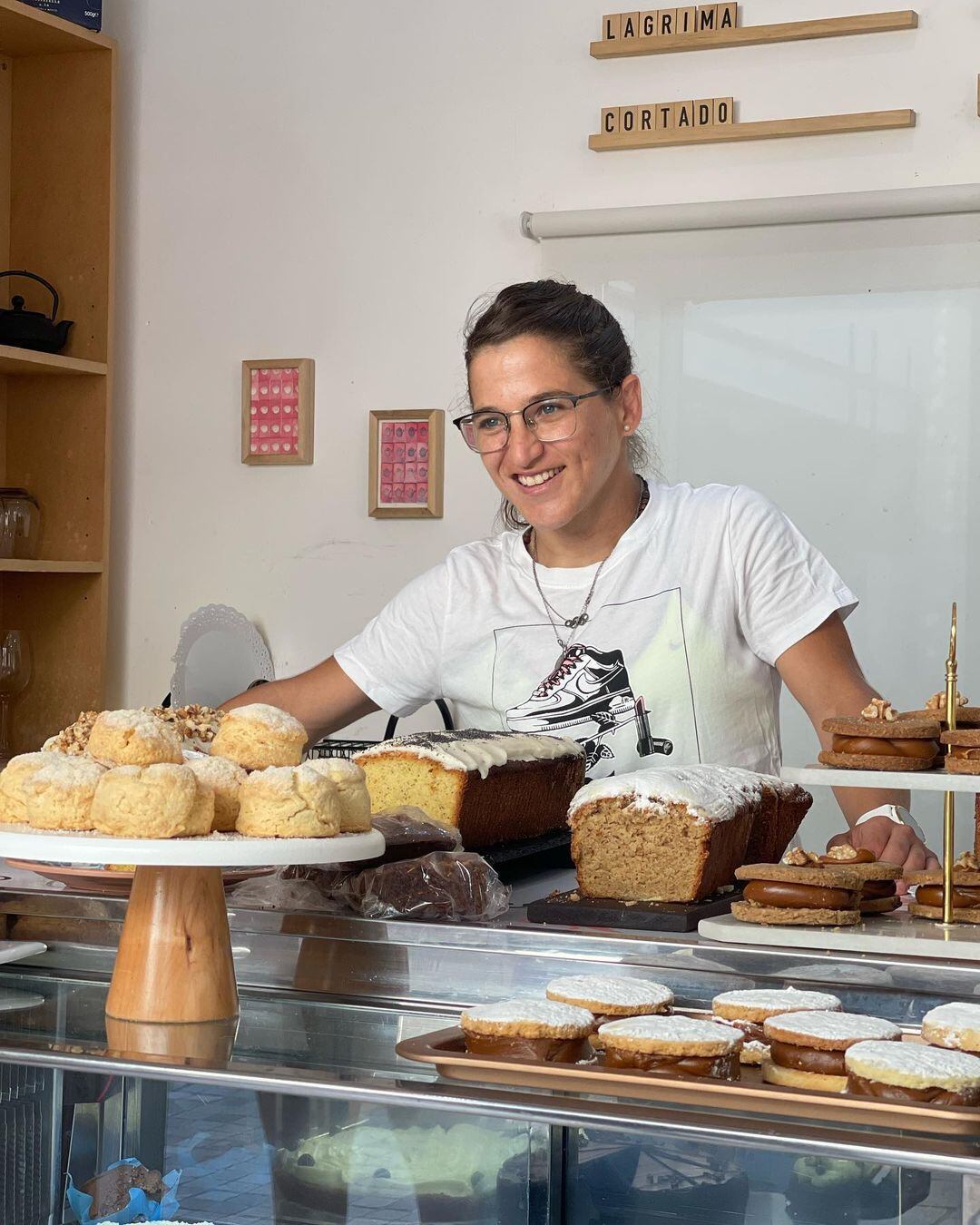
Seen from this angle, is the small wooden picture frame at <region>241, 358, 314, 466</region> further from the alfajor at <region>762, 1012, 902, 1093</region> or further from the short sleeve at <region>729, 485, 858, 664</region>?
the alfajor at <region>762, 1012, 902, 1093</region>

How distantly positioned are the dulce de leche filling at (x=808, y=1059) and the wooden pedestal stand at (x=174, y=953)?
40 centimetres

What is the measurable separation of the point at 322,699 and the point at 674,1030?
1485mm

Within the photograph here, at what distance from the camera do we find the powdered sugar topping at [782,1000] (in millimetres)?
926

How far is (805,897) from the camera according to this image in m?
1.12

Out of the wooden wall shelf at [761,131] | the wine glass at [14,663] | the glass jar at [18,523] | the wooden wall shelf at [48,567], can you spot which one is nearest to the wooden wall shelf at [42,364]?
the glass jar at [18,523]

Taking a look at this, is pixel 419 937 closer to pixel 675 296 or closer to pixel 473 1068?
pixel 473 1068

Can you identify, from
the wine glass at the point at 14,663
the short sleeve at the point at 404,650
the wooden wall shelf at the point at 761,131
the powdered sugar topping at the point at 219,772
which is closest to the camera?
the powdered sugar topping at the point at 219,772

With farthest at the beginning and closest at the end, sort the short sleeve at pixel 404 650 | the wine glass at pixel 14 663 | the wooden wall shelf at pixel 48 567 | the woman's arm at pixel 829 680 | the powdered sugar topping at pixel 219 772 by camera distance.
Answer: the wine glass at pixel 14 663 → the wooden wall shelf at pixel 48 567 → the short sleeve at pixel 404 650 → the woman's arm at pixel 829 680 → the powdered sugar topping at pixel 219 772

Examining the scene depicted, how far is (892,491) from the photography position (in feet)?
10.7

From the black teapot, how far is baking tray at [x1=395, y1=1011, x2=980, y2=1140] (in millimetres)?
3048

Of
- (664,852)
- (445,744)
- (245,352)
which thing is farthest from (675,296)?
(664,852)

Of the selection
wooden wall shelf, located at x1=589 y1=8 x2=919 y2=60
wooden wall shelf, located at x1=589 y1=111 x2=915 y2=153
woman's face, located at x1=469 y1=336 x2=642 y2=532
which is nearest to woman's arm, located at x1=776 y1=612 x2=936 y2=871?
woman's face, located at x1=469 y1=336 x2=642 y2=532

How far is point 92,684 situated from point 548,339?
7.17 feet

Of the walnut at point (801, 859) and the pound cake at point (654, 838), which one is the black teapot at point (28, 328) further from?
the walnut at point (801, 859)
